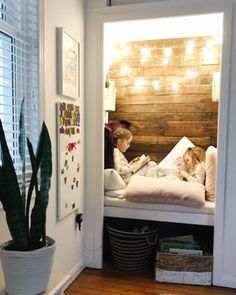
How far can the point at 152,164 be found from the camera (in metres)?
2.89

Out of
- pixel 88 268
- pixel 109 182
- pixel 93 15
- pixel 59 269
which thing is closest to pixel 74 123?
pixel 109 182

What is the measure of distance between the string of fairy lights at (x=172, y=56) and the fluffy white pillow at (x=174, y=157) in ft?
1.90

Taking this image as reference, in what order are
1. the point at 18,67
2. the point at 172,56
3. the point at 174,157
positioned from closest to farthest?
the point at 18,67 → the point at 174,157 → the point at 172,56

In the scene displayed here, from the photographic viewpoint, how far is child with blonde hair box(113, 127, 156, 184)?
2722 mm

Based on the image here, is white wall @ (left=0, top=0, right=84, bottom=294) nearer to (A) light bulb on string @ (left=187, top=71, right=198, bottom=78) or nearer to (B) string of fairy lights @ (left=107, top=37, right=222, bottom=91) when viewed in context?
(B) string of fairy lights @ (left=107, top=37, right=222, bottom=91)

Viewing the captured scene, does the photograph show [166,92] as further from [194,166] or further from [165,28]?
[194,166]

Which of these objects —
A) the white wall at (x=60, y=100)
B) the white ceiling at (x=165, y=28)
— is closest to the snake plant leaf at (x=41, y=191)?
the white wall at (x=60, y=100)

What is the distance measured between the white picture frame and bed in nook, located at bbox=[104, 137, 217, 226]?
31.9 inches

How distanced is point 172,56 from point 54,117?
5.44 ft

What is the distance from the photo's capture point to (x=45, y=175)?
130cm

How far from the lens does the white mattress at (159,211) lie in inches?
90.4

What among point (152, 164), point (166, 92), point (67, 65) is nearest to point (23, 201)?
point (67, 65)

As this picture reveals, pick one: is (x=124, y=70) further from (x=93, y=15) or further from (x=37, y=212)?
(x=37, y=212)

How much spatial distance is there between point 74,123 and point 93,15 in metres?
0.93
